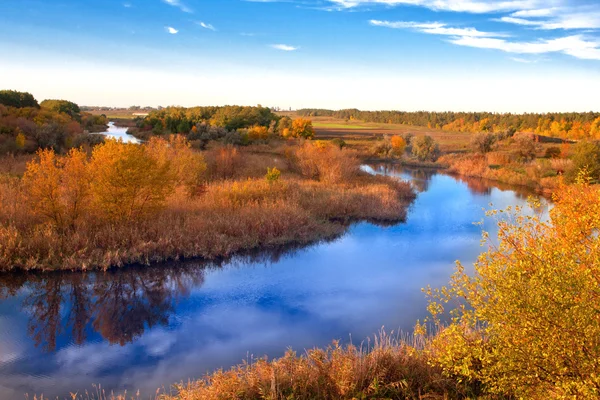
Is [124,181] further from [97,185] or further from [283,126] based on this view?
[283,126]

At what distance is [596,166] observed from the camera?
98.0 feet

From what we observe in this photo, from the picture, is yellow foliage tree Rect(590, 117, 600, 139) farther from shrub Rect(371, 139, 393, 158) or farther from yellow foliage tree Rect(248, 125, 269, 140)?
yellow foliage tree Rect(248, 125, 269, 140)

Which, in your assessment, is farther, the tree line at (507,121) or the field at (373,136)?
the tree line at (507,121)

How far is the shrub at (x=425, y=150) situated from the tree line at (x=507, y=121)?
12.5 m

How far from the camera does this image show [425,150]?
165 ft

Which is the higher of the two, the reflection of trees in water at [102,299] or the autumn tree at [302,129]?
the autumn tree at [302,129]

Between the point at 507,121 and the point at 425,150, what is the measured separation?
218 feet

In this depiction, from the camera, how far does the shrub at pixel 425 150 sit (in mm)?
49844

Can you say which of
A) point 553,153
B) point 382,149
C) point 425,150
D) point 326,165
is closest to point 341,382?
point 326,165

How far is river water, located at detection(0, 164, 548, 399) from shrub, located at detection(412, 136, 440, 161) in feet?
108

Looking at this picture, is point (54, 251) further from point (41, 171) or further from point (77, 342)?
point (77, 342)

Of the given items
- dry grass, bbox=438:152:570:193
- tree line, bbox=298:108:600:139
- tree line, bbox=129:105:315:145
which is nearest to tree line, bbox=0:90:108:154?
tree line, bbox=129:105:315:145

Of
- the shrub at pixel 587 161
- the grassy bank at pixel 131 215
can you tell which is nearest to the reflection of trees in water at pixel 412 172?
the shrub at pixel 587 161

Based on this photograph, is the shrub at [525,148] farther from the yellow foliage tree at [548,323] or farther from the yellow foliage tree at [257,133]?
the yellow foliage tree at [548,323]
